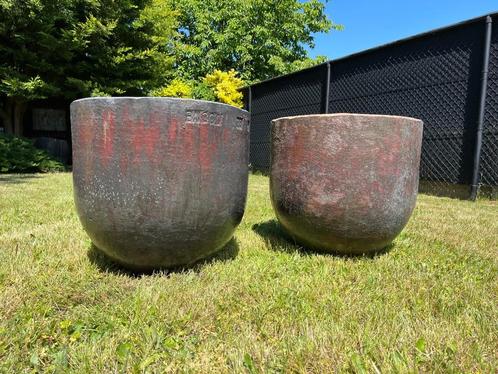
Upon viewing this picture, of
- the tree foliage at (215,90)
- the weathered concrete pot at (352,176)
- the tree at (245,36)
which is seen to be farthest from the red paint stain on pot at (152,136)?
the tree at (245,36)

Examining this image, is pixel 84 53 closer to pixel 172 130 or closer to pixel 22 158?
pixel 22 158

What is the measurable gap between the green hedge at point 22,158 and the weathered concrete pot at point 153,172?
328 inches

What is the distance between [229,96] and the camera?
12.7 meters

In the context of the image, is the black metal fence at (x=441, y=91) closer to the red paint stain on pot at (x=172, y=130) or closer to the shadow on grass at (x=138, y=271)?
the shadow on grass at (x=138, y=271)

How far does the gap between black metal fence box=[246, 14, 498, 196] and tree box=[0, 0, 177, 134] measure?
577 centimetres

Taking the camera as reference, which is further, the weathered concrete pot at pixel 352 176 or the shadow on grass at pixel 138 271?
the weathered concrete pot at pixel 352 176

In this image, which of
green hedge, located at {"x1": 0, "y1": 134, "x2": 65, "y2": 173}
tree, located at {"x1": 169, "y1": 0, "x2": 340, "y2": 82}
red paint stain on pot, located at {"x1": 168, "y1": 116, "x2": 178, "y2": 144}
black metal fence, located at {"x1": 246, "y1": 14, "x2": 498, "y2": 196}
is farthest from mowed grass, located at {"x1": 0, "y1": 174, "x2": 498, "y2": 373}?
tree, located at {"x1": 169, "y1": 0, "x2": 340, "y2": 82}

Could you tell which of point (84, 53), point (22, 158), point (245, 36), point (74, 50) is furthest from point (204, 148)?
point (245, 36)

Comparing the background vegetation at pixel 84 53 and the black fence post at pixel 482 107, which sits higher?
the background vegetation at pixel 84 53

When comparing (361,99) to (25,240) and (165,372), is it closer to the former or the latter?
(25,240)

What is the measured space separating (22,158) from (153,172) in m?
8.87

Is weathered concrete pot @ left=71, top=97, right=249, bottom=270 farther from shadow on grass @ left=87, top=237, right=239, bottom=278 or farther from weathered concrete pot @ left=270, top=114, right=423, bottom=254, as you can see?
weathered concrete pot @ left=270, top=114, right=423, bottom=254

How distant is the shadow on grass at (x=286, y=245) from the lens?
9.30 feet

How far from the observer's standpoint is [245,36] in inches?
723
